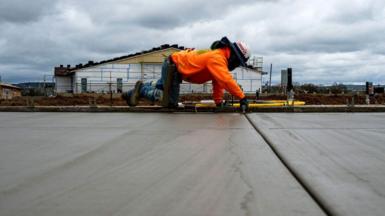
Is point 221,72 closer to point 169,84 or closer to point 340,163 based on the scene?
point 169,84

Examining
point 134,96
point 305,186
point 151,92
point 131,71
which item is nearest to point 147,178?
point 305,186

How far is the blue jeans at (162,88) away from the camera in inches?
432

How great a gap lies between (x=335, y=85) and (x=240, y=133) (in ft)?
101

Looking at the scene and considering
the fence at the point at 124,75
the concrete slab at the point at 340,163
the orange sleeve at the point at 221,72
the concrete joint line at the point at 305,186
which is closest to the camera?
the concrete joint line at the point at 305,186

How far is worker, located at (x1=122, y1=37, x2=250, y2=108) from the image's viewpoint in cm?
1006

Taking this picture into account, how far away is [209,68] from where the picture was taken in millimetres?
10211

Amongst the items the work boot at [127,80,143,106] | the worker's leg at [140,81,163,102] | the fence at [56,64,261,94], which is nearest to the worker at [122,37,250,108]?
the worker's leg at [140,81,163,102]

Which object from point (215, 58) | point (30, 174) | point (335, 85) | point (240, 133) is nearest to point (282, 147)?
point (240, 133)

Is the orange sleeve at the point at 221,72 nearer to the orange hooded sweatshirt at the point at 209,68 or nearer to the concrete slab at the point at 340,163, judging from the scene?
the orange hooded sweatshirt at the point at 209,68

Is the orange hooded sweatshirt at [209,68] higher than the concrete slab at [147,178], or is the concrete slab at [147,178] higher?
the orange hooded sweatshirt at [209,68]

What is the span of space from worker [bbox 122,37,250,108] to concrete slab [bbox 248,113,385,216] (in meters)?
4.39

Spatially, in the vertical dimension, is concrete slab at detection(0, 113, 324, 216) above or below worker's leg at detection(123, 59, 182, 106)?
below

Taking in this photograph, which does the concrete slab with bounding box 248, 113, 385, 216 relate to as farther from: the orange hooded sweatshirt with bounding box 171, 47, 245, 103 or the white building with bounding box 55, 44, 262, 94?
the white building with bounding box 55, 44, 262, 94

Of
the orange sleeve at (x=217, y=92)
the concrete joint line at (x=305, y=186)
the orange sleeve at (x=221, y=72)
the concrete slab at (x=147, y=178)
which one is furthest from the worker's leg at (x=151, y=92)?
the concrete joint line at (x=305, y=186)
